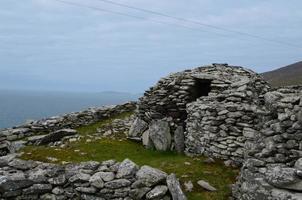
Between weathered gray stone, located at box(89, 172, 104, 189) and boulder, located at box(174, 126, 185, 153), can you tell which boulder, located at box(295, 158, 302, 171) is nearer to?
weathered gray stone, located at box(89, 172, 104, 189)

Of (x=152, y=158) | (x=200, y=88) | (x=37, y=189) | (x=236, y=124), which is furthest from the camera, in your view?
(x=200, y=88)

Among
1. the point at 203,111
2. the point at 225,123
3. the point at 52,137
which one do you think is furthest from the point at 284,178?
the point at 52,137

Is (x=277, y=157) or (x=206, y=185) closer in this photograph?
(x=277, y=157)

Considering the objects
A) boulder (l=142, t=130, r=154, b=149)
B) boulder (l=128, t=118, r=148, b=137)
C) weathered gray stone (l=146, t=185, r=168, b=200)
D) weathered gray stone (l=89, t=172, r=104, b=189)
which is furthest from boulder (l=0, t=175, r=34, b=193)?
boulder (l=128, t=118, r=148, b=137)

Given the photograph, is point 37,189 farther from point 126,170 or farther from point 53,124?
point 53,124

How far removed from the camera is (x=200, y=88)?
23.4 metres

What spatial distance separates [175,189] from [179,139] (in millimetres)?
6987

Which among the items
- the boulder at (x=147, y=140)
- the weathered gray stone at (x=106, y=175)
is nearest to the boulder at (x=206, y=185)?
the weathered gray stone at (x=106, y=175)

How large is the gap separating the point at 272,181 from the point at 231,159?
5067mm

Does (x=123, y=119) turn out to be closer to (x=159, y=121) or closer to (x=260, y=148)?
(x=159, y=121)

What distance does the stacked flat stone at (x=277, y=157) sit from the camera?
1175 centimetres

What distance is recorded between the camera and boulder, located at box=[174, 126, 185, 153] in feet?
65.8

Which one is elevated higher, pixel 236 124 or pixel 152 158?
pixel 236 124

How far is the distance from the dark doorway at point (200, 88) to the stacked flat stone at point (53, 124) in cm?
817
